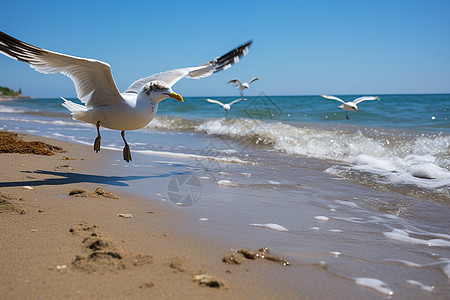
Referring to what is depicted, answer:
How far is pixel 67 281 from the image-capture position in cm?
184

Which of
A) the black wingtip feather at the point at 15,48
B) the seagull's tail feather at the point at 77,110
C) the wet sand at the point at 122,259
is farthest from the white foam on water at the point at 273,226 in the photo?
the seagull's tail feather at the point at 77,110

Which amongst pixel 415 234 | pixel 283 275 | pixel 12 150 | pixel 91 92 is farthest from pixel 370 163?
pixel 12 150

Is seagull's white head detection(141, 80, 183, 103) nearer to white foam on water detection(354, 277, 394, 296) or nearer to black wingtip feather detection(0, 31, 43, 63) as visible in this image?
black wingtip feather detection(0, 31, 43, 63)

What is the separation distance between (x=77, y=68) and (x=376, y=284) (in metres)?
3.98

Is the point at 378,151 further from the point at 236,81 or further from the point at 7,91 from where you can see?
the point at 7,91

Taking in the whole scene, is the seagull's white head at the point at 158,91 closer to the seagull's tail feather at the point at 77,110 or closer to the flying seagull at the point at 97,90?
the flying seagull at the point at 97,90

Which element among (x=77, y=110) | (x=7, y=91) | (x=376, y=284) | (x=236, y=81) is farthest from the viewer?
(x=7, y=91)

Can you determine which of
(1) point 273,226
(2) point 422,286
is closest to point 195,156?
(1) point 273,226

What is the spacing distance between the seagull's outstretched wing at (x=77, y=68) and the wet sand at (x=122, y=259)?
1583 mm

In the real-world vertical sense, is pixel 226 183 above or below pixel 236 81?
below

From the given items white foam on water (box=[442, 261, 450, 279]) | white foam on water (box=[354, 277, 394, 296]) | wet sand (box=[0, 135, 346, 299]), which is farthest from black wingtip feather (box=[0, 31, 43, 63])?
white foam on water (box=[442, 261, 450, 279])

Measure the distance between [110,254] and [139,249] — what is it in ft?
0.73

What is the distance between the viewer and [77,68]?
4.68 m

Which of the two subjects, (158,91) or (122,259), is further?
(158,91)
